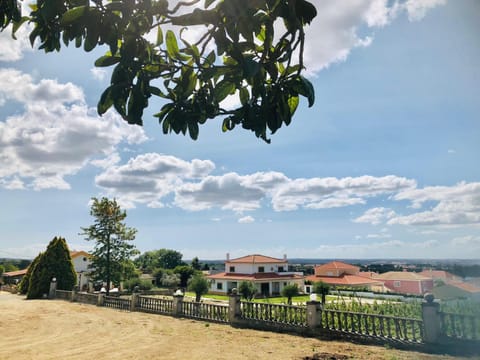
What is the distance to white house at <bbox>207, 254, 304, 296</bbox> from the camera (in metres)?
47.5

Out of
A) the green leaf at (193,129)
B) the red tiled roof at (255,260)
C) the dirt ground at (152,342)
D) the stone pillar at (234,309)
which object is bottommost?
the dirt ground at (152,342)

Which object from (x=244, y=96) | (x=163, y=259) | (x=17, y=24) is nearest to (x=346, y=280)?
(x=244, y=96)

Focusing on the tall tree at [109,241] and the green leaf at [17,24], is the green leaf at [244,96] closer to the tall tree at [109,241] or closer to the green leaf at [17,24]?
the green leaf at [17,24]

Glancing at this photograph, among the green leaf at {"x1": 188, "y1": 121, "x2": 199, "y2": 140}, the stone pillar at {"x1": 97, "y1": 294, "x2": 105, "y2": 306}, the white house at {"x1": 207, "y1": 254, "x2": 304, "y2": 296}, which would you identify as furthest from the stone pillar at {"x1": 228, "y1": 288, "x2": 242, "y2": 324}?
the white house at {"x1": 207, "y1": 254, "x2": 304, "y2": 296}

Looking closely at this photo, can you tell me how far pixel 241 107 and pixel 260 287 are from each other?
154 feet

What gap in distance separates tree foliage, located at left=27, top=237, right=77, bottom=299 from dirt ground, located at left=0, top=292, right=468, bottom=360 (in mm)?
13148

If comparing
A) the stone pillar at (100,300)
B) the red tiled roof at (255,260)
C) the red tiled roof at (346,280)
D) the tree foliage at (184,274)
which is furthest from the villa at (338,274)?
the stone pillar at (100,300)

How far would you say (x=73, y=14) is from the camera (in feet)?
6.47

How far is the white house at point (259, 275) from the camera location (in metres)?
47.5

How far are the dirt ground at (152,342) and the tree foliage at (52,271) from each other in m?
13.1

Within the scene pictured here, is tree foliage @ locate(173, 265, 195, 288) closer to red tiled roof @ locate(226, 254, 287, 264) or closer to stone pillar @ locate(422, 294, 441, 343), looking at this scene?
red tiled roof @ locate(226, 254, 287, 264)

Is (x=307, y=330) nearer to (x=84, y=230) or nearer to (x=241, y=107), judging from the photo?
(x=241, y=107)

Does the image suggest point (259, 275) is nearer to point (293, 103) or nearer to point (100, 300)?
point (100, 300)

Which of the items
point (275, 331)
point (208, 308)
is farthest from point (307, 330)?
point (208, 308)
